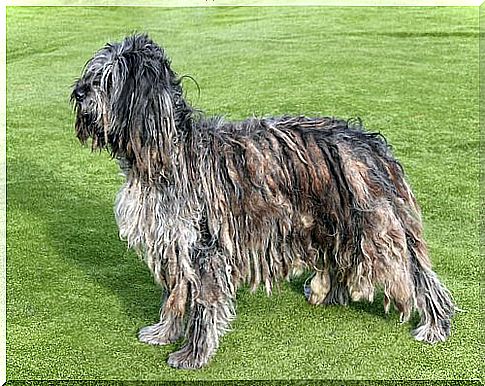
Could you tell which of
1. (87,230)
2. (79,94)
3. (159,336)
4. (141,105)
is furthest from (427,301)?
(87,230)

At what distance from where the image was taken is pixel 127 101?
413 centimetres

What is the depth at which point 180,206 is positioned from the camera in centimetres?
430

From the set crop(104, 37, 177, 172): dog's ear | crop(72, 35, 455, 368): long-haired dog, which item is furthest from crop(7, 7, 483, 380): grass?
crop(104, 37, 177, 172): dog's ear

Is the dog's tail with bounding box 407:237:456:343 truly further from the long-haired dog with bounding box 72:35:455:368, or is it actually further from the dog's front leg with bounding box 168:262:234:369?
the dog's front leg with bounding box 168:262:234:369

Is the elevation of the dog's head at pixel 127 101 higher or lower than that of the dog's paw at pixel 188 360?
higher

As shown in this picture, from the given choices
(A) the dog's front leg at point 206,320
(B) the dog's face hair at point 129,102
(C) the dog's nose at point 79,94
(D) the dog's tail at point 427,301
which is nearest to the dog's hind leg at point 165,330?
(A) the dog's front leg at point 206,320

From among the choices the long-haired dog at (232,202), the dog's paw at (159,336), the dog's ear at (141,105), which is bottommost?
the dog's paw at (159,336)

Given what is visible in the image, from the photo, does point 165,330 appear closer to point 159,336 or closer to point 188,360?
point 159,336

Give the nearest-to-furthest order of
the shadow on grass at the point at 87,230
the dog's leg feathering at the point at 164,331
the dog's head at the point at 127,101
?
the dog's head at the point at 127,101, the dog's leg feathering at the point at 164,331, the shadow on grass at the point at 87,230

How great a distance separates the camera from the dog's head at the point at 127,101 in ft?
13.6

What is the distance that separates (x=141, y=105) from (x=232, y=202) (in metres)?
0.70

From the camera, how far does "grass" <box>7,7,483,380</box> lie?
4.54 metres

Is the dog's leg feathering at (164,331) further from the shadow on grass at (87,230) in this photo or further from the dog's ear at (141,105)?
the dog's ear at (141,105)

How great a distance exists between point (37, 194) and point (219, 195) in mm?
3181
